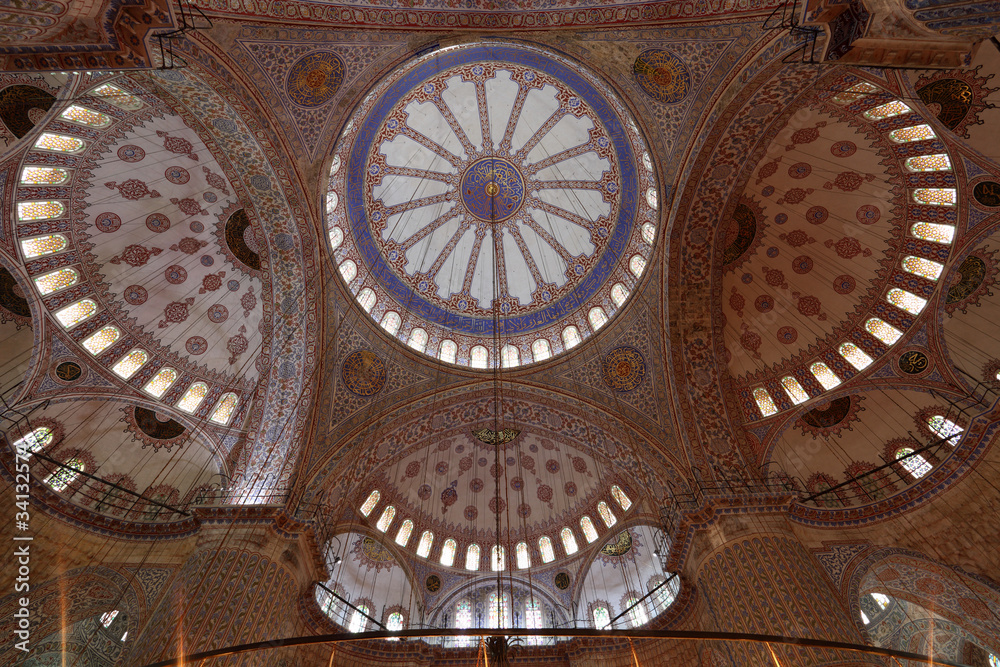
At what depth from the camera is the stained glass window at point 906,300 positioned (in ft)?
31.1

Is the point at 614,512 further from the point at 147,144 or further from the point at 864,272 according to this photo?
the point at 147,144

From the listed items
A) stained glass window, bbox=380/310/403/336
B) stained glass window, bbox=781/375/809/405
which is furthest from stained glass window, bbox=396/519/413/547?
stained glass window, bbox=781/375/809/405

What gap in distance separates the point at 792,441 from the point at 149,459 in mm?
14330

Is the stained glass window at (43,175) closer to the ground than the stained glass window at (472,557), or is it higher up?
higher up

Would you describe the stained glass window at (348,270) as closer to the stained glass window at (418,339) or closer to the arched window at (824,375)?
the stained glass window at (418,339)

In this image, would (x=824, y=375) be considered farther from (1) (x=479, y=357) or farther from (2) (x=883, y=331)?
(1) (x=479, y=357)

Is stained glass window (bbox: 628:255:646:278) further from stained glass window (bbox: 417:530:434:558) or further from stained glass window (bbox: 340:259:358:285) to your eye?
stained glass window (bbox: 417:530:434:558)

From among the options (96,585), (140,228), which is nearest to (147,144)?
(140,228)

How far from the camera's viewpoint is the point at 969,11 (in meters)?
3.90

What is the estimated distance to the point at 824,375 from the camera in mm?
10258

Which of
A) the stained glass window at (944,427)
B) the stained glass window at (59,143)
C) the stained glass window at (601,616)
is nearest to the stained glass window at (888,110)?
the stained glass window at (944,427)

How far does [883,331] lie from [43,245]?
17140 mm

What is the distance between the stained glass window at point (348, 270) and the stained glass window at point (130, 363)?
4538 millimetres

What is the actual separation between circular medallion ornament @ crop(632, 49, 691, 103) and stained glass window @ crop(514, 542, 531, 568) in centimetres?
1169
